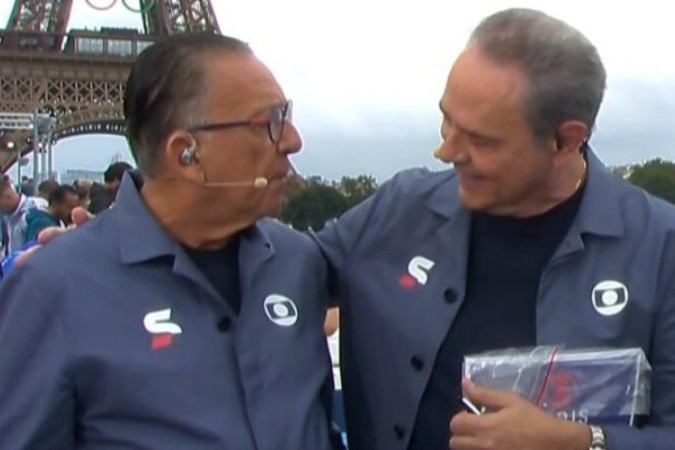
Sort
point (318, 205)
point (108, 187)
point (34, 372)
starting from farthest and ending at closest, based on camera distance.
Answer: point (318, 205), point (108, 187), point (34, 372)

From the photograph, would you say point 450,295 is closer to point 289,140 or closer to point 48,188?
point 289,140

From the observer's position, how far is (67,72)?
3938 cm

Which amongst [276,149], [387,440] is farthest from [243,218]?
[387,440]

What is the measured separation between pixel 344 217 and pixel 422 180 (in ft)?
0.72

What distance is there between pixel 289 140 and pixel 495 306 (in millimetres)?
612

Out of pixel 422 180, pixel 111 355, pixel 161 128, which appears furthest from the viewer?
pixel 422 180

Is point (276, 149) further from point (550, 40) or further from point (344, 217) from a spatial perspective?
point (550, 40)

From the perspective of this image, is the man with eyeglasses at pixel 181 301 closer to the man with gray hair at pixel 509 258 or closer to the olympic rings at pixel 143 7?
the man with gray hair at pixel 509 258

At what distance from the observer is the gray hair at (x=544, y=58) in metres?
2.90

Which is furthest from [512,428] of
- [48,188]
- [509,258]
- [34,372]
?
[48,188]

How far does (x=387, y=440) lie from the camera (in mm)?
3113

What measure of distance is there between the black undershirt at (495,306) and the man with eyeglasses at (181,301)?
257mm

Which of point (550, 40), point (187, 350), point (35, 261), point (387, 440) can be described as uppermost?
point (550, 40)

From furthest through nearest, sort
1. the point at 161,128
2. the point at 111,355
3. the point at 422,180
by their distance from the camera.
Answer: the point at 422,180 < the point at 161,128 < the point at 111,355
